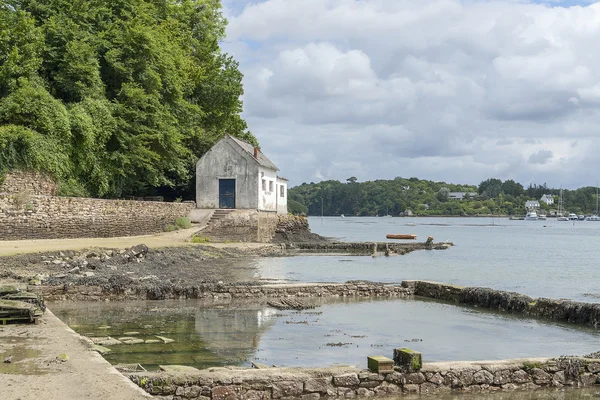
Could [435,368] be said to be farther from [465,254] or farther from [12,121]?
[465,254]

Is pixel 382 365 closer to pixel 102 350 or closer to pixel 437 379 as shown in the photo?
pixel 437 379

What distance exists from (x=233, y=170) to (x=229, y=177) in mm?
552

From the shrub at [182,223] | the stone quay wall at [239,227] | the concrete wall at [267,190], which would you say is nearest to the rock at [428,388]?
the stone quay wall at [239,227]

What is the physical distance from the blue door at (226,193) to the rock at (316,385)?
36974 mm

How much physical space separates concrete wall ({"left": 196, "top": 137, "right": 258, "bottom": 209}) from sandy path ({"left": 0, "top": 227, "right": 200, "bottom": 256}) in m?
5.56

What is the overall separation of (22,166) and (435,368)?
2420 centimetres

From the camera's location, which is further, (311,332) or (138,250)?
(138,250)

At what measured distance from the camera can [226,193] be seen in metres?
46.7

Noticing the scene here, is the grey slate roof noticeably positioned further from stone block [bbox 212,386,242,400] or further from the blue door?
stone block [bbox 212,386,242,400]

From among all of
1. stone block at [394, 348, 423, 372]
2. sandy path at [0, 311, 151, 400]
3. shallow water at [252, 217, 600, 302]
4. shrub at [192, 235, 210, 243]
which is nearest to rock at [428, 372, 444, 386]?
stone block at [394, 348, 423, 372]

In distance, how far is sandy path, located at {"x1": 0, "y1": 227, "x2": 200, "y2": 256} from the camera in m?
25.8

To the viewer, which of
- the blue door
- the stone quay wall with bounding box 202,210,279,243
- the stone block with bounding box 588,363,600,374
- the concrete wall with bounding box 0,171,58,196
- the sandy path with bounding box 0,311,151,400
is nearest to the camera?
the sandy path with bounding box 0,311,151,400

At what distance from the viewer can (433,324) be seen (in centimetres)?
1752

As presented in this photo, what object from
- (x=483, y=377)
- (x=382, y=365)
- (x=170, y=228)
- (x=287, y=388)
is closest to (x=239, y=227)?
(x=170, y=228)
